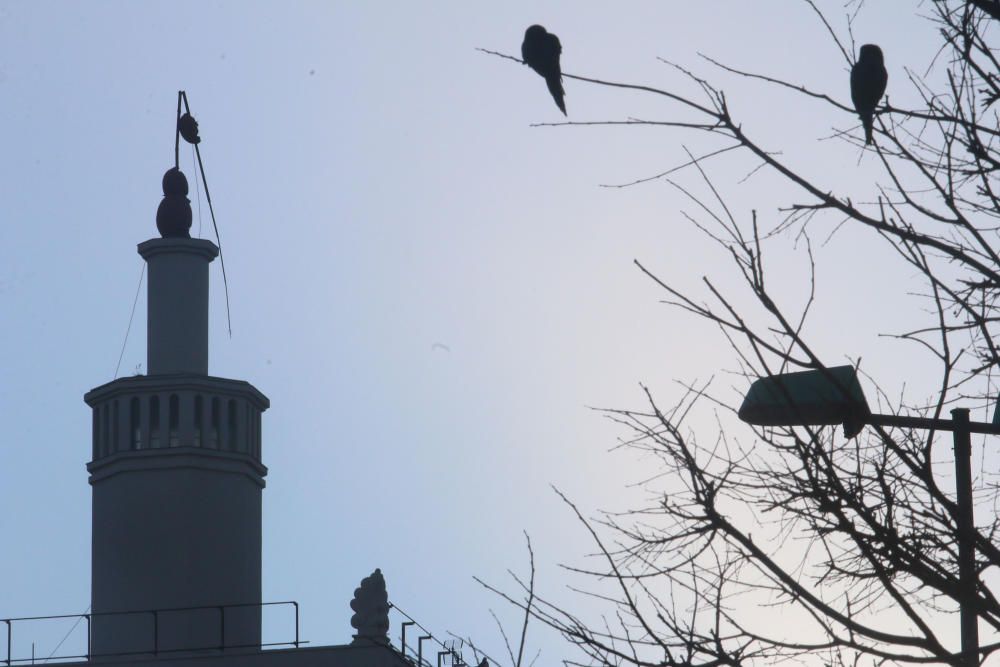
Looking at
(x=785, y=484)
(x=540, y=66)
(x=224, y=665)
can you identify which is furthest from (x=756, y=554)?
(x=224, y=665)

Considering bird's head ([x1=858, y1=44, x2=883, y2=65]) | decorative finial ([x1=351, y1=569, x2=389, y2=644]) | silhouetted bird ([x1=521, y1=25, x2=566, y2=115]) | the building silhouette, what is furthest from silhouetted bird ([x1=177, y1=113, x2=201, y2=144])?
bird's head ([x1=858, y1=44, x2=883, y2=65])

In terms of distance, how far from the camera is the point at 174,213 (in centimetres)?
3011

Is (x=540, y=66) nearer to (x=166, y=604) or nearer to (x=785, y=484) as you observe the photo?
(x=785, y=484)

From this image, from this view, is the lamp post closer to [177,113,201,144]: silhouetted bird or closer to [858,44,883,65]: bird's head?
[858,44,883,65]: bird's head

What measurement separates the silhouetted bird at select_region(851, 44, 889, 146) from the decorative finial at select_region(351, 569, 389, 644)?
51.5 ft

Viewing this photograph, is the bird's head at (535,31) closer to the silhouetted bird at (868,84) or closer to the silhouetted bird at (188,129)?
the silhouetted bird at (868,84)

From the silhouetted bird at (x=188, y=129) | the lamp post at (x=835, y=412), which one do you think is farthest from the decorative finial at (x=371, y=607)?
the lamp post at (x=835, y=412)

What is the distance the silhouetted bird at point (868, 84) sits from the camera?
841 centimetres

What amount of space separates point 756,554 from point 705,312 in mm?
1182

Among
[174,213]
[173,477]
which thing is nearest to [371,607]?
[173,477]

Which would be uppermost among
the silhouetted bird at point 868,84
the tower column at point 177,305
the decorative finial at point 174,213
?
the decorative finial at point 174,213

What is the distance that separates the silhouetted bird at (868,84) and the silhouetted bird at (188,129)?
85.7 ft

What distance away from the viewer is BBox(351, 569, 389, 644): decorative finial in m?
23.5

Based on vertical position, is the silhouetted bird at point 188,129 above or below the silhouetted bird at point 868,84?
above
